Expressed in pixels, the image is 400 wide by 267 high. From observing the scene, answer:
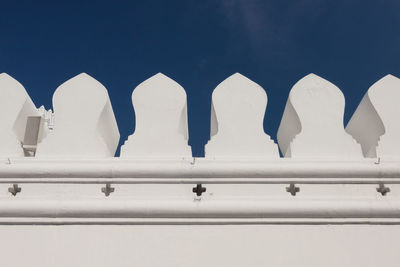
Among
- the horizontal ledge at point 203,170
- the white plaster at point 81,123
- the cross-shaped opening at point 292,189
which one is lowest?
the cross-shaped opening at point 292,189

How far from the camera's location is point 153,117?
287 cm

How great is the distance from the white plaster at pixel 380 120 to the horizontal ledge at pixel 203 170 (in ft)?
0.72

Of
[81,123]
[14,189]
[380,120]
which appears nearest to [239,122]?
[380,120]

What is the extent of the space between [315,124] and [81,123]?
1.45m

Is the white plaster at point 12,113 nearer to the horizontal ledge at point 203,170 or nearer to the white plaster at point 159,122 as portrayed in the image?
the horizontal ledge at point 203,170

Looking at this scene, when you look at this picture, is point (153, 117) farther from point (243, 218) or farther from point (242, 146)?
point (243, 218)

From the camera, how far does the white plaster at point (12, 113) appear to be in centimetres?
278

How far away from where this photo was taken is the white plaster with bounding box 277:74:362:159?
269 centimetres
